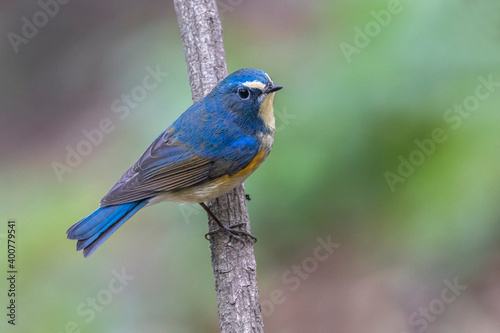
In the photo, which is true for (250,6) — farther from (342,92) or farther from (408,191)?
(408,191)

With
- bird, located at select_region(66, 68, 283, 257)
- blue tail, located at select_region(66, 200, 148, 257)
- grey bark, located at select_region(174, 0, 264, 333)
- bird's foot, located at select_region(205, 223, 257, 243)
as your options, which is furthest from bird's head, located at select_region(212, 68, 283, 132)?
blue tail, located at select_region(66, 200, 148, 257)

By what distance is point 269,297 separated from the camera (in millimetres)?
4281

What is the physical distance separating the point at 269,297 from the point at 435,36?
7.04 ft

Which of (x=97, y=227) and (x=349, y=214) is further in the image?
(x=349, y=214)

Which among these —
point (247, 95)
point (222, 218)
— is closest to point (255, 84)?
point (247, 95)

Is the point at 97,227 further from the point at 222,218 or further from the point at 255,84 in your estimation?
the point at 255,84

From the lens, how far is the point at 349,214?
418 centimetres

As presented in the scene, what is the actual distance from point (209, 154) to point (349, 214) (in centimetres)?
127

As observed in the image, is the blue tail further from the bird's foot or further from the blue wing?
the bird's foot

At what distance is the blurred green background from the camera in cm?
396

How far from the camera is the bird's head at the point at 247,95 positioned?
10.8 feet

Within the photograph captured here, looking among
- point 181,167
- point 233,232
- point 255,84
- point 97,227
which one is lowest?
point 233,232

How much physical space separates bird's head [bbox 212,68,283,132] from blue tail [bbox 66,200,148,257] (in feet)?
2.59

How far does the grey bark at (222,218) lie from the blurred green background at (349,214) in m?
0.61
